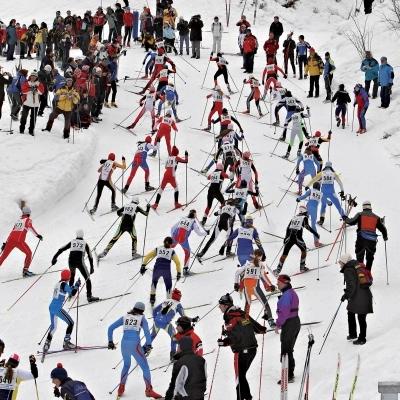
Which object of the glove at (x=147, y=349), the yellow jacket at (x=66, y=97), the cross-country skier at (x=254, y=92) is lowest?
the glove at (x=147, y=349)

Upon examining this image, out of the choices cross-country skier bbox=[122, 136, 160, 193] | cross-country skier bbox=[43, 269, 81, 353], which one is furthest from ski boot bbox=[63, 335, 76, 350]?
cross-country skier bbox=[122, 136, 160, 193]

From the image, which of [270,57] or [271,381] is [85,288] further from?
[270,57]

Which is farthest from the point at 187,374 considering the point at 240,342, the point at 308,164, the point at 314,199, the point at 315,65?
the point at 315,65

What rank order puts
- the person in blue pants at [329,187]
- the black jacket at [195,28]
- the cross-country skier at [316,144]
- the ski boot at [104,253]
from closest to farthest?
1. the ski boot at [104,253]
2. the person in blue pants at [329,187]
3. the cross-country skier at [316,144]
4. the black jacket at [195,28]

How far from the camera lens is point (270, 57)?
1151 inches

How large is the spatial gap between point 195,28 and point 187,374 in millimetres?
23265

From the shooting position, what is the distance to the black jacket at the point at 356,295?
40.2 feet

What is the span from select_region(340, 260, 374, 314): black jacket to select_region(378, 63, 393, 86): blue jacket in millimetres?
13662

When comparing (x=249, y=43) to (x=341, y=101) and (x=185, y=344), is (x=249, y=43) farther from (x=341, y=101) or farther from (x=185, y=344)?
(x=185, y=344)

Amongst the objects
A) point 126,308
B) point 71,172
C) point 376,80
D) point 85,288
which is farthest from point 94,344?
point 376,80

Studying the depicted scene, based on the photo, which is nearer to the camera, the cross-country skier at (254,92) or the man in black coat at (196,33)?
the cross-country skier at (254,92)

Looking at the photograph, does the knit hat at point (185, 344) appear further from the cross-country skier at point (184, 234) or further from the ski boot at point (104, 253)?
the ski boot at point (104, 253)

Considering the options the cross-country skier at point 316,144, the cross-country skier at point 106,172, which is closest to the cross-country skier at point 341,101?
the cross-country skier at point 316,144

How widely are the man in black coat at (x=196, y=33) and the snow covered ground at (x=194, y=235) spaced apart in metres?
0.41
